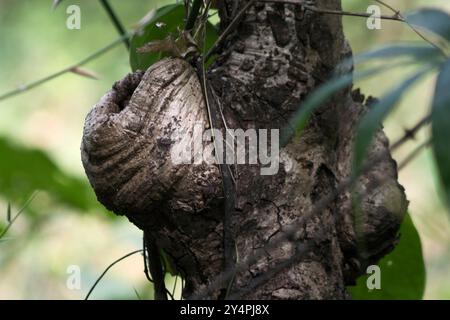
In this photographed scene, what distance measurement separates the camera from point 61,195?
58.4 inches

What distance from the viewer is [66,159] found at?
2523 millimetres

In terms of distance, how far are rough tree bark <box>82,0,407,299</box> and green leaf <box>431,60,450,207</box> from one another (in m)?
0.32

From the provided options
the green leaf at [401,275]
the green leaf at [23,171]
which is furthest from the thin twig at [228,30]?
the green leaf at [23,171]

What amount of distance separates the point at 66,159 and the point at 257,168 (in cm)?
187

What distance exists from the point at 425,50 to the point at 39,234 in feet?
4.13

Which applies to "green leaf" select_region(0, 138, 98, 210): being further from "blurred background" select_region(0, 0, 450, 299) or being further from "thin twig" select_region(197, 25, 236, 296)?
"thin twig" select_region(197, 25, 236, 296)

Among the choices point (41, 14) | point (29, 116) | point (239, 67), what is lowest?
point (29, 116)

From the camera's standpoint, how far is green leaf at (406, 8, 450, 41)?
1.56 ft

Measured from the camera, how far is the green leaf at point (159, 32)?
872 millimetres

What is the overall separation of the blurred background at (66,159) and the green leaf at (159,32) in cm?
35

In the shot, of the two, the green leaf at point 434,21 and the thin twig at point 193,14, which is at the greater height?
the green leaf at point 434,21

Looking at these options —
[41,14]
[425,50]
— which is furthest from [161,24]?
[41,14]

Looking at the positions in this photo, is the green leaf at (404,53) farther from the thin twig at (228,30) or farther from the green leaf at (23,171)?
the green leaf at (23,171)
